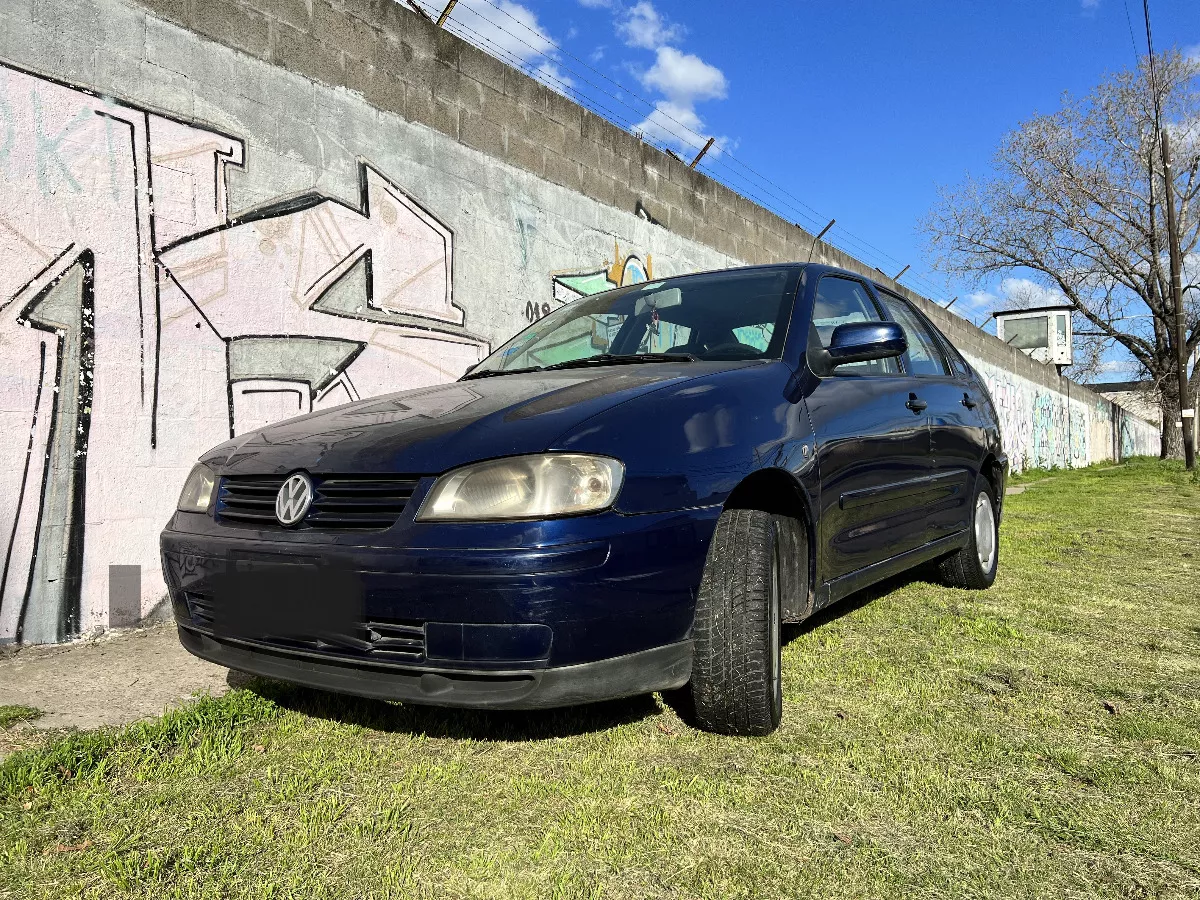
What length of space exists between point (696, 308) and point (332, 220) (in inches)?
95.6

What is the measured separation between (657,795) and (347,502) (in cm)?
102

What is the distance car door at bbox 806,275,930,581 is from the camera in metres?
2.64

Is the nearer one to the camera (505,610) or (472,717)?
(505,610)

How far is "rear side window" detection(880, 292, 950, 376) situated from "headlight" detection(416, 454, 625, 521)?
2.25 metres

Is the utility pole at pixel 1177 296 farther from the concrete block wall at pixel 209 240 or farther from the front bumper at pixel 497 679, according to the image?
the front bumper at pixel 497 679

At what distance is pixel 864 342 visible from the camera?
270cm

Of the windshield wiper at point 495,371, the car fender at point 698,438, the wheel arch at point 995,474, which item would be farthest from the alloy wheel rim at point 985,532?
the windshield wiper at point 495,371

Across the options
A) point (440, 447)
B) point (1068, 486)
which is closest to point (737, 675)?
point (440, 447)

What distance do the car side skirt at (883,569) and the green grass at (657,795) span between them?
29 cm

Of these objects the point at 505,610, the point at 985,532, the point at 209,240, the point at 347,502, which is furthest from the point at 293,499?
the point at 985,532

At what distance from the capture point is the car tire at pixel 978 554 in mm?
4156

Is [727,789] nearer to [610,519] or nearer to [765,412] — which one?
[610,519]

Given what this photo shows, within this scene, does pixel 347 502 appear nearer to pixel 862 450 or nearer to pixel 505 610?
pixel 505 610

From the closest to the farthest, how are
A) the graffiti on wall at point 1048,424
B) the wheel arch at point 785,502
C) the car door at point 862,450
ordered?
the wheel arch at point 785,502
the car door at point 862,450
the graffiti on wall at point 1048,424
